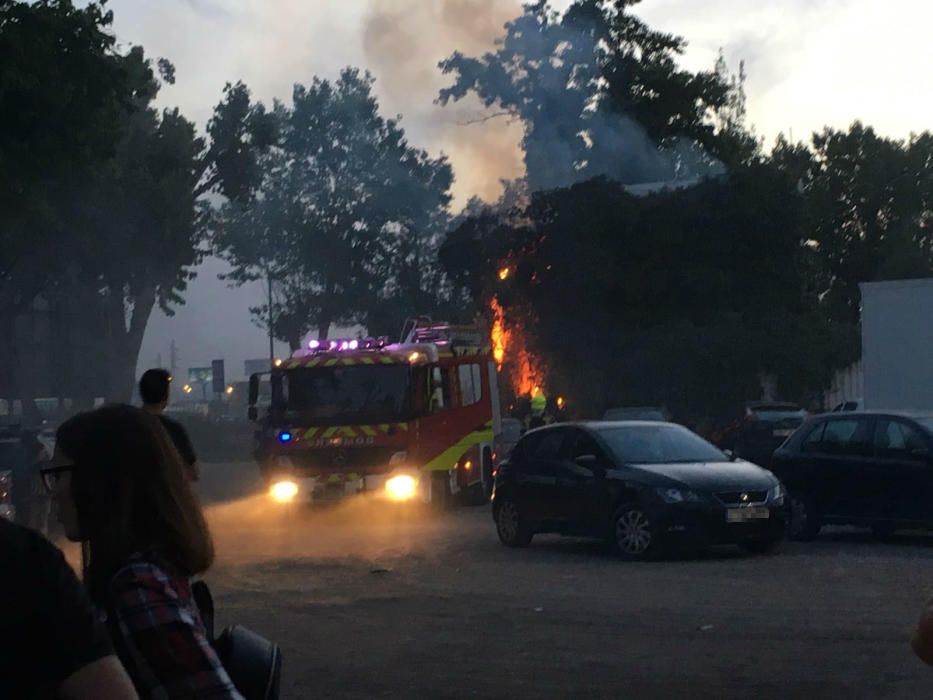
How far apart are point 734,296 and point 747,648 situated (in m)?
42.2

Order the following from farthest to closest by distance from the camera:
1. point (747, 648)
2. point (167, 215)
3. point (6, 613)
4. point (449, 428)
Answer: point (167, 215) → point (449, 428) → point (747, 648) → point (6, 613)

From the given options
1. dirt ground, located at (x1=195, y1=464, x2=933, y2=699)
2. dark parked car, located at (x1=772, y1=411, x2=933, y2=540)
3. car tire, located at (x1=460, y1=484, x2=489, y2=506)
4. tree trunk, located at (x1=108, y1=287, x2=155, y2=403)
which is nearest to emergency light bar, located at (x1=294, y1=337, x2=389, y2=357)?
car tire, located at (x1=460, y1=484, x2=489, y2=506)

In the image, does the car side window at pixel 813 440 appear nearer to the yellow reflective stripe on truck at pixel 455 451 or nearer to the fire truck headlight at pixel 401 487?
the fire truck headlight at pixel 401 487

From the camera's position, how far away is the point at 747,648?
1120 centimetres

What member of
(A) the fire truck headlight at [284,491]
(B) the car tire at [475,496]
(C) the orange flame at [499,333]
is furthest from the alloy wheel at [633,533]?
(C) the orange flame at [499,333]

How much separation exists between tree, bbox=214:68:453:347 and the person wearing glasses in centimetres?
7701

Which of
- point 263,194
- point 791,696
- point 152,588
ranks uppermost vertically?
point 263,194

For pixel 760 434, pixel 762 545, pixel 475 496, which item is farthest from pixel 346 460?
pixel 760 434

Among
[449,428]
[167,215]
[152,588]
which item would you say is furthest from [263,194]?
[152,588]

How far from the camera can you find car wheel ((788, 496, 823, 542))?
1928 centimetres

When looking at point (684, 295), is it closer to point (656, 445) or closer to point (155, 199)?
point (155, 199)

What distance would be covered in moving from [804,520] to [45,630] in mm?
17491

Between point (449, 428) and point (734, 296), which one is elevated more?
point (734, 296)

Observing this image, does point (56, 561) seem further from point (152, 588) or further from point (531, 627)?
→ point (531, 627)
